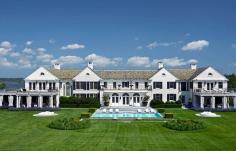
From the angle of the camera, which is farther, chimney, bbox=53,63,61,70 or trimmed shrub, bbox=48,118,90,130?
chimney, bbox=53,63,61,70

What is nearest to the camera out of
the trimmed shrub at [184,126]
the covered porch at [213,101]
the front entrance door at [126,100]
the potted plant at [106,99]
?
the trimmed shrub at [184,126]

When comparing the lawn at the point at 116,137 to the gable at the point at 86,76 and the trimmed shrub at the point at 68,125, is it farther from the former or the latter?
the gable at the point at 86,76

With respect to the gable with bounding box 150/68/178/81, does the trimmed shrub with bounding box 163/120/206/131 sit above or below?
below

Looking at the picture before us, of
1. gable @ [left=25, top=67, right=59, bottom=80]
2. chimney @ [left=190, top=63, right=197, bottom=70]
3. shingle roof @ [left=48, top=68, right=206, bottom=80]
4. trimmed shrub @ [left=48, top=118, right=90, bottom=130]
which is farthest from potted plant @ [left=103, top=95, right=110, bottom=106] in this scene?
trimmed shrub @ [left=48, top=118, right=90, bottom=130]

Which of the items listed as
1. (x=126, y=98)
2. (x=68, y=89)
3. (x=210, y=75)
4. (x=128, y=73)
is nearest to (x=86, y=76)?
(x=68, y=89)

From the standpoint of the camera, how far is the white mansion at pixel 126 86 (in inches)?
2749

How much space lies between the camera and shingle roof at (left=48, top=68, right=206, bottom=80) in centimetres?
7331

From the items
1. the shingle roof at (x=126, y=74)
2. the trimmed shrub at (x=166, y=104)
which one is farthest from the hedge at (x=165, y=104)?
the shingle roof at (x=126, y=74)

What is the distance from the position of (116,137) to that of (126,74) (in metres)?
39.7

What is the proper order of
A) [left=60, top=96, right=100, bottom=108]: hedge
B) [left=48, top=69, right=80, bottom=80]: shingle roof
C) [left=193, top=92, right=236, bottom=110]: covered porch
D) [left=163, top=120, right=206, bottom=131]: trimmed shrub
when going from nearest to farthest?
[left=163, top=120, right=206, bottom=131]: trimmed shrub → [left=193, top=92, right=236, bottom=110]: covered porch → [left=60, top=96, right=100, bottom=108]: hedge → [left=48, top=69, right=80, bottom=80]: shingle roof

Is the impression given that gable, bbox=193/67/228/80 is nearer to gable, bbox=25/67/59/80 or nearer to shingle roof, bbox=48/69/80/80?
shingle roof, bbox=48/69/80/80

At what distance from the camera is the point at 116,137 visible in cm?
3547

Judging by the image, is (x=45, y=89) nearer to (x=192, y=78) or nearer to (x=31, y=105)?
(x=31, y=105)

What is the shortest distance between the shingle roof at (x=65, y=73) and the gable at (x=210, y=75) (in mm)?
25040
